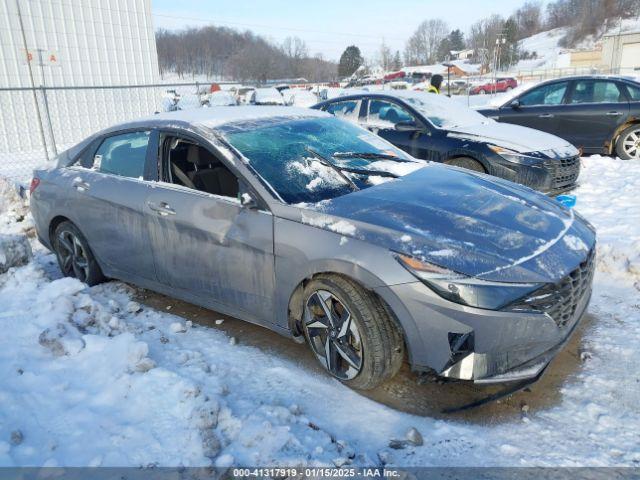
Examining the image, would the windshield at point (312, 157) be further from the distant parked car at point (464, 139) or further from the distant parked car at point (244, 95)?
the distant parked car at point (244, 95)

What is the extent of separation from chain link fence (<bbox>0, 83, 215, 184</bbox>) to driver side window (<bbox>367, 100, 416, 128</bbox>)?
21.5 feet

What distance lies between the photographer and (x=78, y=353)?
3135mm

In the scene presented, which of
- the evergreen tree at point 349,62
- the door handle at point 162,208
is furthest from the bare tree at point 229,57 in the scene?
the door handle at point 162,208

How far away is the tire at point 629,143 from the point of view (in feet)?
27.8

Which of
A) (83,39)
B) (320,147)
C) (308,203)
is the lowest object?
(308,203)

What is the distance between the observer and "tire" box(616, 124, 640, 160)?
848cm

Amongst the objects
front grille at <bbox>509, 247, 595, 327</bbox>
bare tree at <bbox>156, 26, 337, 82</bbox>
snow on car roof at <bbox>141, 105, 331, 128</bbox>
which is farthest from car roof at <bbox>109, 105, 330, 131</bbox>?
bare tree at <bbox>156, 26, 337, 82</bbox>

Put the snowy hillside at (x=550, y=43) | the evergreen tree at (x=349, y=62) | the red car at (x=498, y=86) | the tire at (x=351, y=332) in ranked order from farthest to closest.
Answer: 1. the snowy hillside at (x=550, y=43)
2. the evergreen tree at (x=349, y=62)
3. the red car at (x=498, y=86)
4. the tire at (x=351, y=332)

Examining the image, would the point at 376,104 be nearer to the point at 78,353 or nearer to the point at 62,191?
the point at 62,191

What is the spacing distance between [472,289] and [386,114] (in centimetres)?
514

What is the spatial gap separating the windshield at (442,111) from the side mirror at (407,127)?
20cm

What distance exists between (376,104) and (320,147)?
13.0ft

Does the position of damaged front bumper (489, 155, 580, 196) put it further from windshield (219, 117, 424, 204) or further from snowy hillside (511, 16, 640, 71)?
snowy hillside (511, 16, 640, 71)

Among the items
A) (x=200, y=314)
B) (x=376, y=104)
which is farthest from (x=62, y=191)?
(x=376, y=104)
